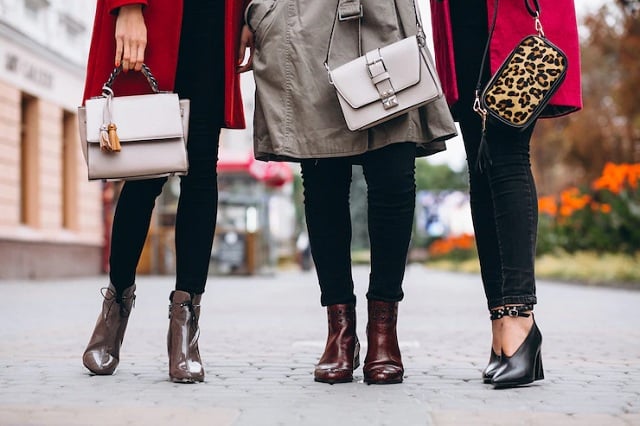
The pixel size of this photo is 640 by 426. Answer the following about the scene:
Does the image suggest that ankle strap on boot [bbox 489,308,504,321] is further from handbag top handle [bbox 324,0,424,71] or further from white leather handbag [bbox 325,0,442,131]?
handbag top handle [bbox 324,0,424,71]

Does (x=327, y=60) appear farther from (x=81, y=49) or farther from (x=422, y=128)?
(x=81, y=49)

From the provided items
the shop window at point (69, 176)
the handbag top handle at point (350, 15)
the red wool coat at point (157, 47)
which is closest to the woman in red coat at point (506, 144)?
the handbag top handle at point (350, 15)

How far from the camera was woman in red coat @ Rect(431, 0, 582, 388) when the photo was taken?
3.37 m

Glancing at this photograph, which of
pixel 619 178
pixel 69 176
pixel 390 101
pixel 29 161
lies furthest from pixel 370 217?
pixel 69 176

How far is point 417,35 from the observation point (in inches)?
136

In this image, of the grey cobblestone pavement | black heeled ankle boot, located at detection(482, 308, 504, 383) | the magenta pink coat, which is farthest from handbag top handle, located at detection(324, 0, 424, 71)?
the grey cobblestone pavement

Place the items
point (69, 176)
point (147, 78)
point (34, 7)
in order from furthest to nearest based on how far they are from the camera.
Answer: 1. point (69, 176)
2. point (34, 7)
3. point (147, 78)

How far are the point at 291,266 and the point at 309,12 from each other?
35289mm

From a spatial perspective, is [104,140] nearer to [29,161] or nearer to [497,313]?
[497,313]

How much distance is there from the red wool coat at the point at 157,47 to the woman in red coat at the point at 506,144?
752mm

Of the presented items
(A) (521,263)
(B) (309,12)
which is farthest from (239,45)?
(A) (521,263)

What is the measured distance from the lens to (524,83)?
3387mm

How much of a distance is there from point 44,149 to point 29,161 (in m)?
0.47

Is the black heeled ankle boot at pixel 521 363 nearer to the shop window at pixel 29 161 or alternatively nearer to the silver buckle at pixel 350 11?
the silver buckle at pixel 350 11
